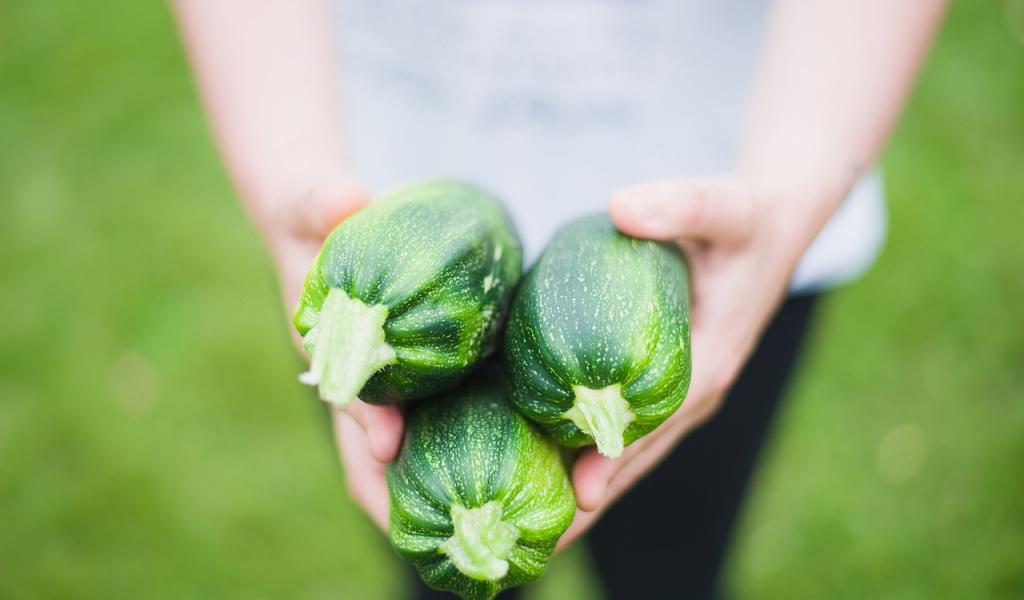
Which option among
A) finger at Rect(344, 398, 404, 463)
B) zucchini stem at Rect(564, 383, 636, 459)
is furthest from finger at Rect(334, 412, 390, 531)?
zucchini stem at Rect(564, 383, 636, 459)

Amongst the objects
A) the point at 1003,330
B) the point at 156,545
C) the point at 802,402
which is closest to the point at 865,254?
the point at 802,402

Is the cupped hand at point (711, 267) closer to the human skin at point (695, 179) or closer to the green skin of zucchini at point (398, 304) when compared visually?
the human skin at point (695, 179)

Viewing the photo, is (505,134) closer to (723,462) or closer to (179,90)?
(723,462)

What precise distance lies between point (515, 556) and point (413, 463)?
1.01 feet

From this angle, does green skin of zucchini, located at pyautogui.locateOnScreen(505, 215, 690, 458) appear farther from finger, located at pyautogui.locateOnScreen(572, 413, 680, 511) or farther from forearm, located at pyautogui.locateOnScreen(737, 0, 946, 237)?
forearm, located at pyautogui.locateOnScreen(737, 0, 946, 237)

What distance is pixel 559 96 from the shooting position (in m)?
2.62

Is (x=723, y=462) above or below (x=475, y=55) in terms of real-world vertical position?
below

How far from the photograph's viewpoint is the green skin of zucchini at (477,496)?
1.75m

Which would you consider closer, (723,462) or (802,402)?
(723,462)

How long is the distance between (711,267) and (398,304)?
880 mm

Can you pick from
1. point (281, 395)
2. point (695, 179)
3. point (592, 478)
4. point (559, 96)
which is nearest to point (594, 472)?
point (592, 478)

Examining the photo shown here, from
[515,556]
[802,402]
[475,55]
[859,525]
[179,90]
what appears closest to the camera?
[515,556]

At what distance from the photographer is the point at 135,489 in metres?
4.83

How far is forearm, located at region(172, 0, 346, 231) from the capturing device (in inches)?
97.0
